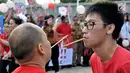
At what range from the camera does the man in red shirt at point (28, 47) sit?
2299 millimetres

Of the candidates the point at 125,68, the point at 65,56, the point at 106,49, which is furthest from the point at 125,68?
the point at 65,56

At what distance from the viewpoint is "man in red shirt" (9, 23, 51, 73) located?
2.30m

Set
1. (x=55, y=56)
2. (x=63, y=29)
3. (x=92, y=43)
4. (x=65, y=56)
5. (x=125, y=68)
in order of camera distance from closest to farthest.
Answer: (x=125, y=68) < (x=92, y=43) < (x=55, y=56) < (x=63, y=29) < (x=65, y=56)

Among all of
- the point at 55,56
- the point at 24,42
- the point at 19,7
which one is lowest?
the point at 55,56

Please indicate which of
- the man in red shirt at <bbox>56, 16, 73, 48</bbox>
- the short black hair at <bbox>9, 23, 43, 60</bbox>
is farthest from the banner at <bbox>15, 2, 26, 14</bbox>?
the short black hair at <bbox>9, 23, 43, 60</bbox>

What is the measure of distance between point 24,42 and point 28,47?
0.05m

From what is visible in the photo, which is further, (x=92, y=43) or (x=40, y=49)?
(x=92, y=43)

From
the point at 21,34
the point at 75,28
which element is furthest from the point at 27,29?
the point at 75,28

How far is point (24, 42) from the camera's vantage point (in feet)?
7.52

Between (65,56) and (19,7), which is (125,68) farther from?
(65,56)

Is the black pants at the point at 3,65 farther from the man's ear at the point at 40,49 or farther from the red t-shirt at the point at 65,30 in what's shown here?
the man's ear at the point at 40,49

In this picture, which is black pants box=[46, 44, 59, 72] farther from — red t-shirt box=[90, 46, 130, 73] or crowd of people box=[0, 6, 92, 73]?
red t-shirt box=[90, 46, 130, 73]

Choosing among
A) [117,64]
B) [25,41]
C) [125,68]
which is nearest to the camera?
[25,41]

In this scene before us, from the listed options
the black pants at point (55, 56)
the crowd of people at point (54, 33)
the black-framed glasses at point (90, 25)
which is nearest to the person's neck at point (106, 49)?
the black-framed glasses at point (90, 25)
